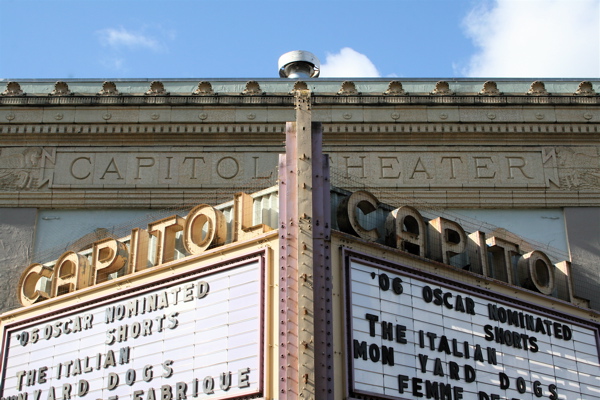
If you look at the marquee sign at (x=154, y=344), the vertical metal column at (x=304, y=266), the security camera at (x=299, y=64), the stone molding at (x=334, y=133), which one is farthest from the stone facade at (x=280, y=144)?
the vertical metal column at (x=304, y=266)

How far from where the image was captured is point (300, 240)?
17.9 meters

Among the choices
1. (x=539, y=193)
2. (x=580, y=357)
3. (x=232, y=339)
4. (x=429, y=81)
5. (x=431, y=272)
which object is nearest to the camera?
(x=232, y=339)

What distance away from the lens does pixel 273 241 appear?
59.8 ft

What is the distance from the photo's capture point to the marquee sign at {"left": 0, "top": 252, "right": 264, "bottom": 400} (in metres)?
17.8

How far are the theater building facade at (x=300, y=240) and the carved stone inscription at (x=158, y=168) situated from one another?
47 mm

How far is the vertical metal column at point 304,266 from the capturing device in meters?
16.8

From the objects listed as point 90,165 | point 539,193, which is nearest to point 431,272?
point 539,193

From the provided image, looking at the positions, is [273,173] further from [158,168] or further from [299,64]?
[299,64]

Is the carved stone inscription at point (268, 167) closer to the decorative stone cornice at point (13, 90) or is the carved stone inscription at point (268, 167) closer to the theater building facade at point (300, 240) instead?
the theater building facade at point (300, 240)

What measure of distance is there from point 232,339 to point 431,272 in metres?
4.46

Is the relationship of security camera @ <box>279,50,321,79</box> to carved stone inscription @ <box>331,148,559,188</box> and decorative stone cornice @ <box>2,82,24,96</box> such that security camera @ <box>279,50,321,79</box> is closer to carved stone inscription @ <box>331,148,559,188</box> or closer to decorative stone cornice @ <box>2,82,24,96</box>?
carved stone inscription @ <box>331,148,559,188</box>

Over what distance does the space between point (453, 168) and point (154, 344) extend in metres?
11.5

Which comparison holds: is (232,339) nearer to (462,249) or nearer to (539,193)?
(462,249)

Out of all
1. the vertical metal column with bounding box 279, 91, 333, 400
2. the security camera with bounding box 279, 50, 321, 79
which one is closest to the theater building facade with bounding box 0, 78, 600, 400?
the vertical metal column with bounding box 279, 91, 333, 400
